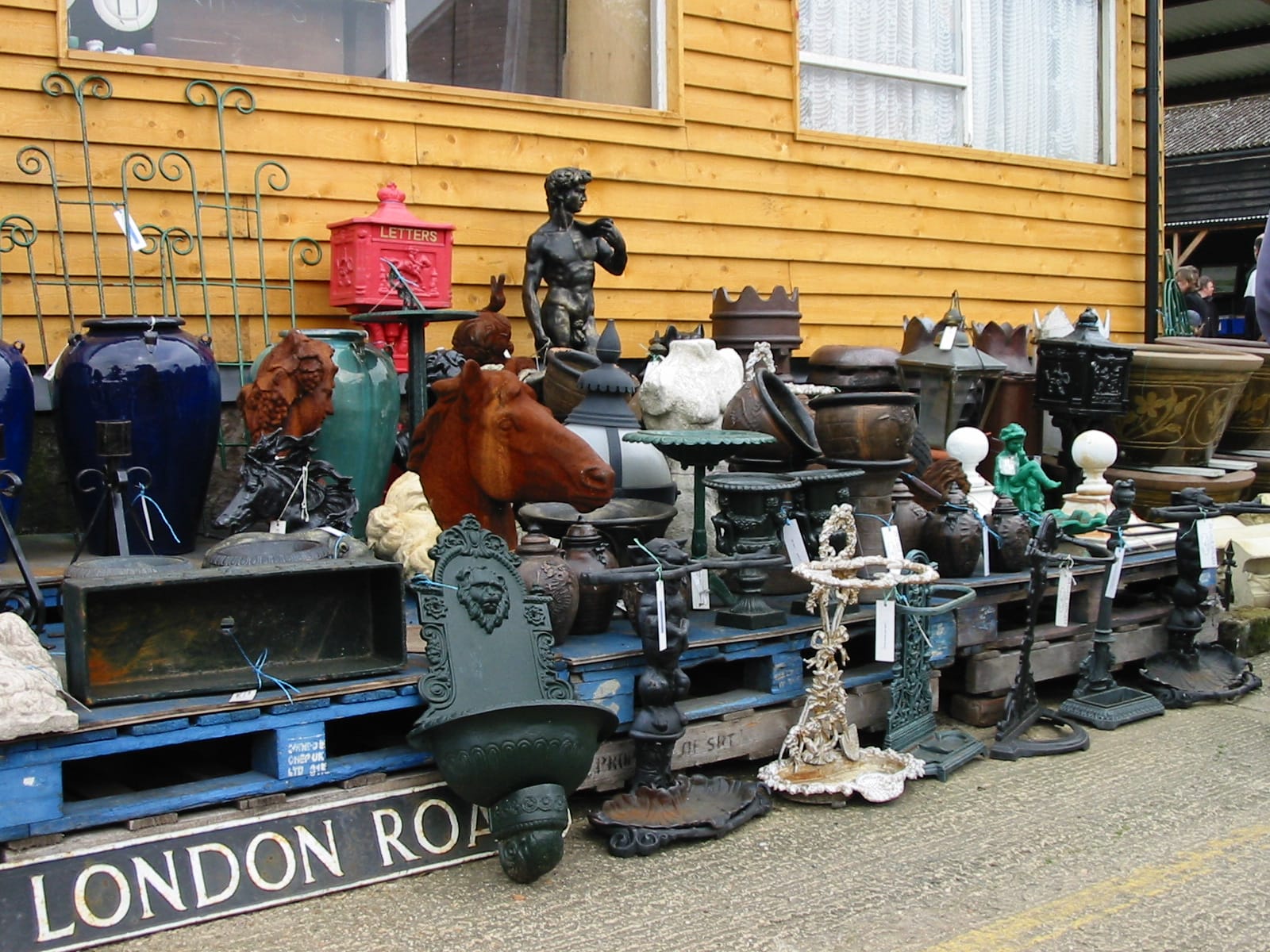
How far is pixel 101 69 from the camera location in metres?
5.64

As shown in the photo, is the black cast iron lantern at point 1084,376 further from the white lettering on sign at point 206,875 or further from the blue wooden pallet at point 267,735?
the white lettering on sign at point 206,875

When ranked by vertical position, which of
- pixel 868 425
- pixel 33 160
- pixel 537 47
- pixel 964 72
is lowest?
pixel 868 425

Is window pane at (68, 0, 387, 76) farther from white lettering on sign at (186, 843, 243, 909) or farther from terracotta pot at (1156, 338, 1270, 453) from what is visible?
terracotta pot at (1156, 338, 1270, 453)

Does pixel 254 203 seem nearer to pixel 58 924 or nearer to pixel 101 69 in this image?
pixel 101 69

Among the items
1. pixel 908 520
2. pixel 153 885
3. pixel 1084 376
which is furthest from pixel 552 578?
pixel 1084 376

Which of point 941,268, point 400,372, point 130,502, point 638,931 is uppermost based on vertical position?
point 941,268

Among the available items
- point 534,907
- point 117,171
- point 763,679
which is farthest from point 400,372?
point 534,907

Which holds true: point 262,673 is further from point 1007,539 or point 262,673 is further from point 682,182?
point 682,182

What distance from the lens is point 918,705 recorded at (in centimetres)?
465

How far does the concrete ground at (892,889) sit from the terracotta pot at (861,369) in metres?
2.73

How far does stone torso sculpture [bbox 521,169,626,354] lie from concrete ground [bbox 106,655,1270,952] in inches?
115

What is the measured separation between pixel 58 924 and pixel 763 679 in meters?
2.30

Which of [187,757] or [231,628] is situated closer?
[231,628]

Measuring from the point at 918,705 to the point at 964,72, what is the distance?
18.4 ft
